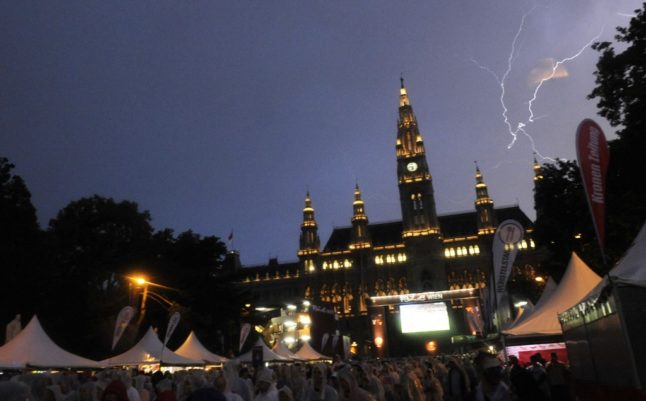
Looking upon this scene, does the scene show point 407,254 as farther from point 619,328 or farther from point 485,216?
point 619,328

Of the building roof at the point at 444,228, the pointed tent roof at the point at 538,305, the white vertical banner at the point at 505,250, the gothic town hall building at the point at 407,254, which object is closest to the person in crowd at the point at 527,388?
the white vertical banner at the point at 505,250

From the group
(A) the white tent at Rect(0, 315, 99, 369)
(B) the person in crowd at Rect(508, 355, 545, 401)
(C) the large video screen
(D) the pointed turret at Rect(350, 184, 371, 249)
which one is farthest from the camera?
(D) the pointed turret at Rect(350, 184, 371, 249)

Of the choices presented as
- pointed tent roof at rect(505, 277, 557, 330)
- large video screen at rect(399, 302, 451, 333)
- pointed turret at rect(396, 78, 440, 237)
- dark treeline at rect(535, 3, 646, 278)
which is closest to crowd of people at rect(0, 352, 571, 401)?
pointed tent roof at rect(505, 277, 557, 330)

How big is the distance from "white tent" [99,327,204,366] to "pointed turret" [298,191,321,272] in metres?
68.2

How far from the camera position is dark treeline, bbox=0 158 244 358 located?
33.1 meters

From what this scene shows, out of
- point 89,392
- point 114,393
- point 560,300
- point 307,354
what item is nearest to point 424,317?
point 307,354

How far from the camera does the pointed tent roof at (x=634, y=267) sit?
666 cm

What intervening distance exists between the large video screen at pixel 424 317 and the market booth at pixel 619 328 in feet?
158

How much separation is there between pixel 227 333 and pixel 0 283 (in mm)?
18451

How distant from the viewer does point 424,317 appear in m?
57.2

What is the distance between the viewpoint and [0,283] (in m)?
30.0

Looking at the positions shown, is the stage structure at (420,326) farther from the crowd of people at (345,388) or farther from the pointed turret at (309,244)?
the crowd of people at (345,388)

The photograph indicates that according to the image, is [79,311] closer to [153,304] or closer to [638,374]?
[153,304]

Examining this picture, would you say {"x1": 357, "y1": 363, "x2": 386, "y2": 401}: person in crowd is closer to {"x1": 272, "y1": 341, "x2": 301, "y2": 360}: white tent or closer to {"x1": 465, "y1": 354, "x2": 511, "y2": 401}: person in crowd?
{"x1": 465, "y1": 354, "x2": 511, "y2": 401}: person in crowd
